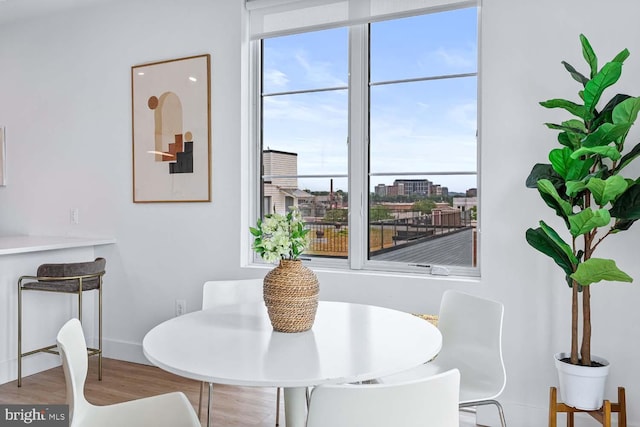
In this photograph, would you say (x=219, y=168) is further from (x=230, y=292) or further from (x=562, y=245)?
(x=562, y=245)

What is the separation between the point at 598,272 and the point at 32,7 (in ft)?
14.4

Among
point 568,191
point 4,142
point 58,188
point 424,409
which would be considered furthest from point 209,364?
point 4,142

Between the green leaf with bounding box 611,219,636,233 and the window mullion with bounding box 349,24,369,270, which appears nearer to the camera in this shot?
the green leaf with bounding box 611,219,636,233

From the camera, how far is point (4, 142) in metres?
4.49

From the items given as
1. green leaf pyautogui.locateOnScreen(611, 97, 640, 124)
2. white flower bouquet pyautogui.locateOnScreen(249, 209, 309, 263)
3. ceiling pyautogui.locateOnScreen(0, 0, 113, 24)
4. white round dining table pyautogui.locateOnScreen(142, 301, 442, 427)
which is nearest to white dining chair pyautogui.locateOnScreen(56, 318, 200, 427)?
white round dining table pyautogui.locateOnScreen(142, 301, 442, 427)

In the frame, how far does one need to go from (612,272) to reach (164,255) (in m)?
2.90

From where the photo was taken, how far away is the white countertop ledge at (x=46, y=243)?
330 centimetres

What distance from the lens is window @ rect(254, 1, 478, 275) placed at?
306cm

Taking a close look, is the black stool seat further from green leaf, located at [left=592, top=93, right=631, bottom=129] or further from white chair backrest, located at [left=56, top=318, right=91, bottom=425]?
green leaf, located at [left=592, top=93, right=631, bottom=129]

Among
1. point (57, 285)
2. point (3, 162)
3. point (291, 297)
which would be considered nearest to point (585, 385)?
point (291, 297)

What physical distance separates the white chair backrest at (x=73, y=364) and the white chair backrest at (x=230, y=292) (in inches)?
35.0

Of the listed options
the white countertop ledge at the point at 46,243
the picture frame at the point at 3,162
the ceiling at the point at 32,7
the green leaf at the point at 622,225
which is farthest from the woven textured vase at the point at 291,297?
the picture frame at the point at 3,162

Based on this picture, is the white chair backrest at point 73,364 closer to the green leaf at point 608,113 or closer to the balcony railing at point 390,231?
the balcony railing at point 390,231

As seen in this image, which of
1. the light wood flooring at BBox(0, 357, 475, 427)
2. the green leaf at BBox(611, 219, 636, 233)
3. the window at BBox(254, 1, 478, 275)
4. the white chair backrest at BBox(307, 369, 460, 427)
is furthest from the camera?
the window at BBox(254, 1, 478, 275)
